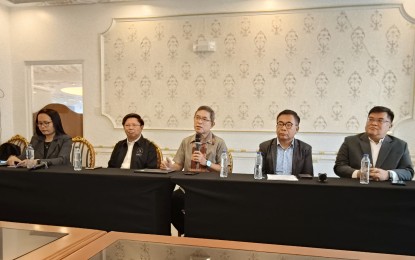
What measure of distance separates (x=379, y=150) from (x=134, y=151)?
79.3 inches

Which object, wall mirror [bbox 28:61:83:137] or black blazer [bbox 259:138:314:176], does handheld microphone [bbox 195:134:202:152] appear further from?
wall mirror [bbox 28:61:83:137]

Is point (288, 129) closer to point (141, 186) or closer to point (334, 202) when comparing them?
point (334, 202)

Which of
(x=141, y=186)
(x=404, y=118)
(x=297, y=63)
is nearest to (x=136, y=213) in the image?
(x=141, y=186)

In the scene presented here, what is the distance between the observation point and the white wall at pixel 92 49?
12.2 feet

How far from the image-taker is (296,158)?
2.33 m

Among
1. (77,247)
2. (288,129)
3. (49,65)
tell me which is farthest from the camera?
(49,65)

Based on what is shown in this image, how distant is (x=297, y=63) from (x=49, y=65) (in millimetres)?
3557

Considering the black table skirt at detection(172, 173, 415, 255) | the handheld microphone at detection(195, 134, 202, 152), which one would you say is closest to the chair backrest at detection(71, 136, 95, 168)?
the handheld microphone at detection(195, 134, 202, 152)

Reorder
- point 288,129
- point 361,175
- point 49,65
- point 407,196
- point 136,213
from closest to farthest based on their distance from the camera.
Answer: point 407,196 → point 361,175 → point 136,213 → point 288,129 → point 49,65

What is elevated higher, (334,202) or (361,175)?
(361,175)

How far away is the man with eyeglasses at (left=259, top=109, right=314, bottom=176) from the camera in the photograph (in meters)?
2.32

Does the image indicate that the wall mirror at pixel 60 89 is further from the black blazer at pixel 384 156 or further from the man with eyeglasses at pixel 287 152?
the black blazer at pixel 384 156

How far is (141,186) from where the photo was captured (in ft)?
6.43

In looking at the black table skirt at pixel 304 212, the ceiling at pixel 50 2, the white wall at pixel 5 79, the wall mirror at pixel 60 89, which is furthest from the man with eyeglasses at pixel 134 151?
the white wall at pixel 5 79
